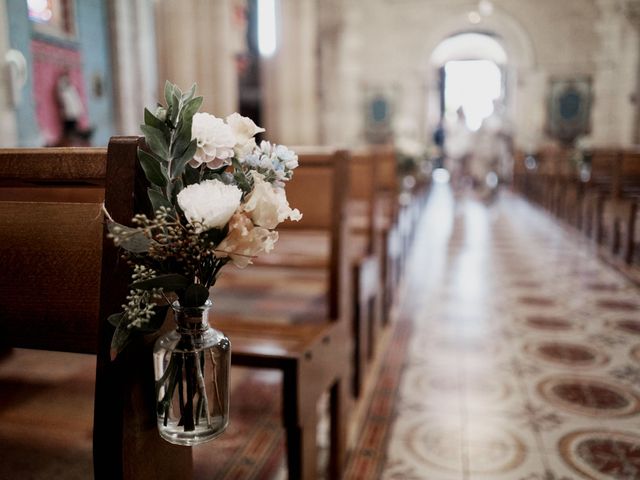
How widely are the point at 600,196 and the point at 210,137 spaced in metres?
7.07

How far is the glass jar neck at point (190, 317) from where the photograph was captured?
1072 mm

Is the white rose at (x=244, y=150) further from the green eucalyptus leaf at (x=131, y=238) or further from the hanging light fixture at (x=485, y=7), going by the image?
the hanging light fixture at (x=485, y=7)

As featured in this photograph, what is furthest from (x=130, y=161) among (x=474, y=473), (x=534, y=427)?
(x=534, y=427)

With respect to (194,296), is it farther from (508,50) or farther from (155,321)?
(508,50)

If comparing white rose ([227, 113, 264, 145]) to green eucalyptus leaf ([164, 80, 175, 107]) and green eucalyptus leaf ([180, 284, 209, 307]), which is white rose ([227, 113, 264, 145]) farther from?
green eucalyptus leaf ([180, 284, 209, 307])

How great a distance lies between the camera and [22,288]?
1.22 meters

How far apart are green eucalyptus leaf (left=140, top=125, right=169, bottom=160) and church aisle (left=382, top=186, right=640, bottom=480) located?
5.78ft

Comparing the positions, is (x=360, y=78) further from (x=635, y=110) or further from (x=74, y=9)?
(x=74, y=9)

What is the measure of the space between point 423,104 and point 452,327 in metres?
16.3

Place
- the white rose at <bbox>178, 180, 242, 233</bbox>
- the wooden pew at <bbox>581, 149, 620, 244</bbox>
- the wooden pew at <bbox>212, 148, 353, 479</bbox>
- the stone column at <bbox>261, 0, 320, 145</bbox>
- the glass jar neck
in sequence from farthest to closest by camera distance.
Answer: the stone column at <bbox>261, 0, 320, 145</bbox> < the wooden pew at <bbox>581, 149, 620, 244</bbox> < the wooden pew at <bbox>212, 148, 353, 479</bbox> < the glass jar neck < the white rose at <bbox>178, 180, 242, 233</bbox>

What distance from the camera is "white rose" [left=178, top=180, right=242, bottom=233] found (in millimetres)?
955

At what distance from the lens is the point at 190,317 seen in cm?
108

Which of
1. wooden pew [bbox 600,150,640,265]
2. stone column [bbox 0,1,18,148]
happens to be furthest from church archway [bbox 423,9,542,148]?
stone column [bbox 0,1,18,148]

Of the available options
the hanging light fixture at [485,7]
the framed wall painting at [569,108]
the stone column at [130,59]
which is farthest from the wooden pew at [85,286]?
the hanging light fixture at [485,7]
